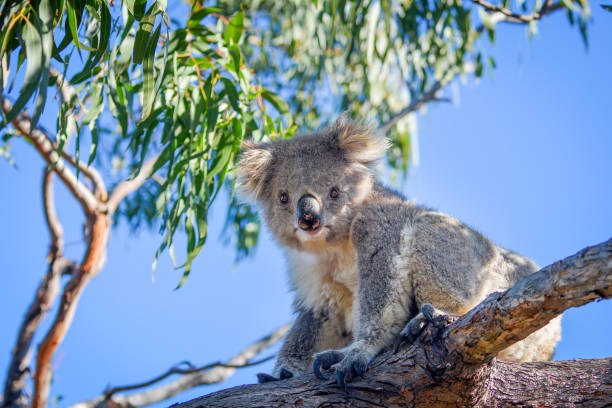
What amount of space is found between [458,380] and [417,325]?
26cm

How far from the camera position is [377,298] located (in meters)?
2.73

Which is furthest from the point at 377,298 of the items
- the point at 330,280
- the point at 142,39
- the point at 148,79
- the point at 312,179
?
the point at 142,39

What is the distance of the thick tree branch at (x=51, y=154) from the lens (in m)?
4.27

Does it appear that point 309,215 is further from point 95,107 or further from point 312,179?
point 95,107

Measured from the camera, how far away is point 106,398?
14.6ft

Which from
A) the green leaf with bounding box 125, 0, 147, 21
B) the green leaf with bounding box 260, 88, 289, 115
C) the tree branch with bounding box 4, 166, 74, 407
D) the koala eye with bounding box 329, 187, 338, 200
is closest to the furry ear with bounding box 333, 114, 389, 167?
the koala eye with bounding box 329, 187, 338, 200

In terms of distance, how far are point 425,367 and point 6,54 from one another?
210 cm

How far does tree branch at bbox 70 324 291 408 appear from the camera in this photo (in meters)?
4.42

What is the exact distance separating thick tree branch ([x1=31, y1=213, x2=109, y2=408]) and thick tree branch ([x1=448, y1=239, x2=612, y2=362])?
328cm

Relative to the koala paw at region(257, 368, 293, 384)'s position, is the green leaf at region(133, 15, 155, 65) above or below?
above

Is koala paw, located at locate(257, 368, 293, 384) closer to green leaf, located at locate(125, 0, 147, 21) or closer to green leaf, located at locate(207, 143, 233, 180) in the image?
green leaf, located at locate(207, 143, 233, 180)

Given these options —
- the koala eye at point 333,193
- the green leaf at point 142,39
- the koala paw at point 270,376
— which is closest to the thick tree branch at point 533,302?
the koala paw at point 270,376

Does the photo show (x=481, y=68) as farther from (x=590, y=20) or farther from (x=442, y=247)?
(x=442, y=247)

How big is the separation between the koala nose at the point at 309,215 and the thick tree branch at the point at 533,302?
3.47 feet
